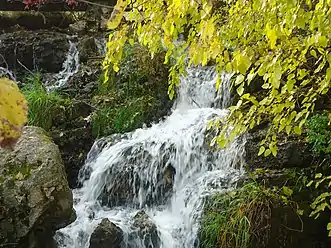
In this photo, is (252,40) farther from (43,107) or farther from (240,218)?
(43,107)

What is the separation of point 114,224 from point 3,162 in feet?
3.34

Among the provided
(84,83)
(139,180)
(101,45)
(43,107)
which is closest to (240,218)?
(139,180)

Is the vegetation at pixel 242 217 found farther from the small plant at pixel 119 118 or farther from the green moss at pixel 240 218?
the small plant at pixel 119 118

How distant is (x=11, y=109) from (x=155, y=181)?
159 inches

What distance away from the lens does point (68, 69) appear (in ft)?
23.1

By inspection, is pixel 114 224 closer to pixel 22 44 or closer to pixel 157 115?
pixel 157 115

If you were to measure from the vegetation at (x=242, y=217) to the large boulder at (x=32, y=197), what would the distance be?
113 centimetres

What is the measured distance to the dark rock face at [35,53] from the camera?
7.11m

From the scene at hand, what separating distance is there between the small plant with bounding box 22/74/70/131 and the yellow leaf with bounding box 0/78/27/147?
16.3ft

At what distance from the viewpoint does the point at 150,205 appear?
475cm

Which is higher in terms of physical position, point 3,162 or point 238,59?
point 238,59

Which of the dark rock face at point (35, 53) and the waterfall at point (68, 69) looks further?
the dark rock face at point (35, 53)

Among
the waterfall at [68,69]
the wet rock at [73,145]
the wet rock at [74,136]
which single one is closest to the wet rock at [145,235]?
the wet rock at [74,136]

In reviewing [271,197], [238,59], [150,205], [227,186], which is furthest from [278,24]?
[150,205]
